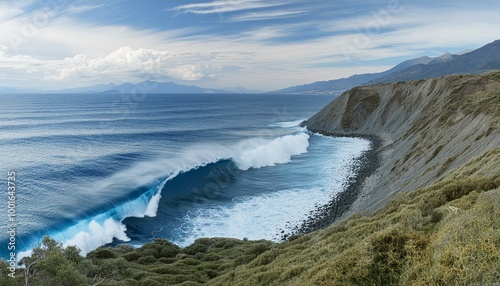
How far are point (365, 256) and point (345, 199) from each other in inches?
1278

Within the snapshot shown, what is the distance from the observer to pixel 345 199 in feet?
137

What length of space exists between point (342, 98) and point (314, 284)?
10756 cm

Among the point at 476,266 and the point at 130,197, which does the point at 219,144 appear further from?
the point at 476,266

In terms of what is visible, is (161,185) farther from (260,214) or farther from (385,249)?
(385,249)

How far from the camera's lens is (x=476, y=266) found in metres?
7.84

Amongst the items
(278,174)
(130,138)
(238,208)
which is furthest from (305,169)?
(130,138)

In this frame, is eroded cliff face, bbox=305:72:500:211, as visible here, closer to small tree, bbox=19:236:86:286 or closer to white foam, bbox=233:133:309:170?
white foam, bbox=233:133:309:170

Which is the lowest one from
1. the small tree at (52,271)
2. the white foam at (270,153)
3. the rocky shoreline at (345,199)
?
the rocky shoreline at (345,199)

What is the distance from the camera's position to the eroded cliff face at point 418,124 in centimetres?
3119

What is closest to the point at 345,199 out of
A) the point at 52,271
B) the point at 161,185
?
the point at 161,185

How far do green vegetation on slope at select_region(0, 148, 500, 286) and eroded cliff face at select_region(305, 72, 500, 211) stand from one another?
34.1 feet

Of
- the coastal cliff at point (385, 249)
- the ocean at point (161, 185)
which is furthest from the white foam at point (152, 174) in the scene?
the coastal cliff at point (385, 249)

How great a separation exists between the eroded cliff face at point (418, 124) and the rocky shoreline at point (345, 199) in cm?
128

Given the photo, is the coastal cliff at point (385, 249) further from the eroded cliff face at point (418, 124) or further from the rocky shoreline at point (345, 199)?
the rocky shoreline at point (345, 199)
